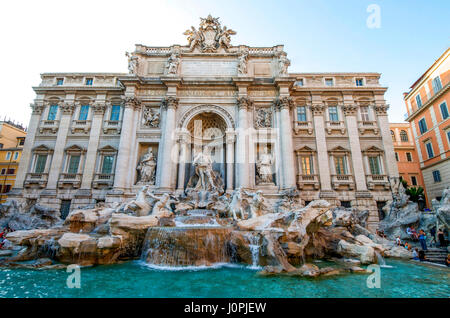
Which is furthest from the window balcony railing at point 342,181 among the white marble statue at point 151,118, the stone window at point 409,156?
the stone window at point 409,156

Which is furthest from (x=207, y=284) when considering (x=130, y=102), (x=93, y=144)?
(x=93, y=144)

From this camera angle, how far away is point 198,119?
60.7ft

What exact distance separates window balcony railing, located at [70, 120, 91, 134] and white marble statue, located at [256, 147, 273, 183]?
1471 centimetres

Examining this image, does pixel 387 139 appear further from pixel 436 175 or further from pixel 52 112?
pixel 52 112

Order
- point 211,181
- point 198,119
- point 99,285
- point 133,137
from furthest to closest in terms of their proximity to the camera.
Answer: point 198,119 < point 133,137 < point 211,181 < point 99,285

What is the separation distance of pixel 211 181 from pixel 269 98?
859cm

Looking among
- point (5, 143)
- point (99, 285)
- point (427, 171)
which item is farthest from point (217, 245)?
point (5, 143)

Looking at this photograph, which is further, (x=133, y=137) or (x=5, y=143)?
(x=5, y=143)

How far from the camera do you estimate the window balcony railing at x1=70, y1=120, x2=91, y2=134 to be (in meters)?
18.4

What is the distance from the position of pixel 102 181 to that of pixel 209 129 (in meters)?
9.52

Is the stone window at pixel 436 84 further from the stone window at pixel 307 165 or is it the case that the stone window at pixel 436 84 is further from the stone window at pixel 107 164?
the stone window at pixel 107 164

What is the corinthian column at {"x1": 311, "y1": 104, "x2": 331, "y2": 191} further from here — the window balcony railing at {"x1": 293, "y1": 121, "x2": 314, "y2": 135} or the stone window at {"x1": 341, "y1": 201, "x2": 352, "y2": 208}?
the stone window at {"x1": 341, "y1": 201, "x2": 352, "y2": 208}

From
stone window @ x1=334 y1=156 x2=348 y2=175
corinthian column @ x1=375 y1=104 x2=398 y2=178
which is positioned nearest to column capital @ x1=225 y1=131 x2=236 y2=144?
stone window @ x1=334 y1=156 x2=348 y2=175
